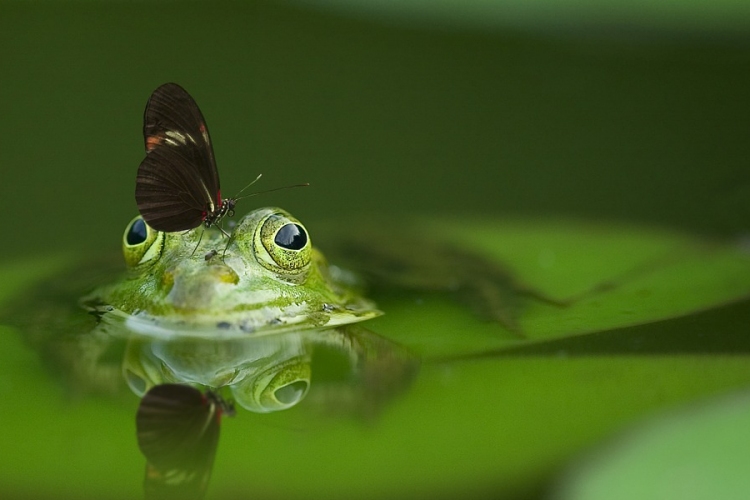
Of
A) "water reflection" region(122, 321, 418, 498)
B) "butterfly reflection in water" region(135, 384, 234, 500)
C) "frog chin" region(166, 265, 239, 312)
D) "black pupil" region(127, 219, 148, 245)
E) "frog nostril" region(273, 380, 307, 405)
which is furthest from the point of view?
"black pupil" region(127, 219, 148, 245)

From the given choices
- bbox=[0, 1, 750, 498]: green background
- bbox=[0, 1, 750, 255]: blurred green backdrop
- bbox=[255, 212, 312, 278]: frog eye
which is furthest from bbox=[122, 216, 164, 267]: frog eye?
bbox=[0, 1, 750, 255]: blurred green backdrop

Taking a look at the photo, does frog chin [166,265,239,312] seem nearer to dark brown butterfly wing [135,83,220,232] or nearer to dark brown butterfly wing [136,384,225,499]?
dark brown butterfly wing [135,83,220,232]

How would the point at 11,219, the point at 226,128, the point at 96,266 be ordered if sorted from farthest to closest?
1. the point at 226,128
2. the point at 11,219
3. the point at 96,266

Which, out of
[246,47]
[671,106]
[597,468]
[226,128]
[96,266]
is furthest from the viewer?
[246,47]

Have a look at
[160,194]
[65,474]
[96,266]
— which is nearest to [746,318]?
[160,194]

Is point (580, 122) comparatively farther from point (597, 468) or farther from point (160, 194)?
point (597, 468)

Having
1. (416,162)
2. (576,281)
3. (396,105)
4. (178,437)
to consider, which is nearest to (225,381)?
(178,437)
